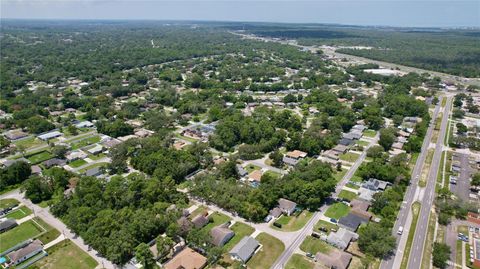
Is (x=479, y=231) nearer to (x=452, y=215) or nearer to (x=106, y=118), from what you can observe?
(x=452, y=215)

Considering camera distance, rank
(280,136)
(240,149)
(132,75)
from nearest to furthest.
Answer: (240,149) → (280,136) → (132,75)

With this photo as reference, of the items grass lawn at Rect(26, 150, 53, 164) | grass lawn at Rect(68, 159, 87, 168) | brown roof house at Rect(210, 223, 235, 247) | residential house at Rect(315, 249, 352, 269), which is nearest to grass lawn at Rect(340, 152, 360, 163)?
residential house at Rect(315, 249, 352, 269)

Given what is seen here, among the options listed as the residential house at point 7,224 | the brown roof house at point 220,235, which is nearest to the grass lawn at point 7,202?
the residential house at point 7,224

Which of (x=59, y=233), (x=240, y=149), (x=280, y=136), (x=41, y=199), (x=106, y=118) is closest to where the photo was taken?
(x=59, y=233)

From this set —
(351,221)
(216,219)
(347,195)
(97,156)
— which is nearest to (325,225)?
(351,221)

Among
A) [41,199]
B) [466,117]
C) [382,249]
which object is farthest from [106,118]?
[466,117]

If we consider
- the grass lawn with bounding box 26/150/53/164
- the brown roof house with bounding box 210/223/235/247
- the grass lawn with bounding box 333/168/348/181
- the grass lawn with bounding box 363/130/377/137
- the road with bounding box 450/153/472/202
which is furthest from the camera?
the grass lawn with bounding box 363/130/377/137

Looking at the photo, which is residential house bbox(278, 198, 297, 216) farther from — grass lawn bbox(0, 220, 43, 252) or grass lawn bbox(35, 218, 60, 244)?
grass lawn bbox(0, 220, 43, 252)
